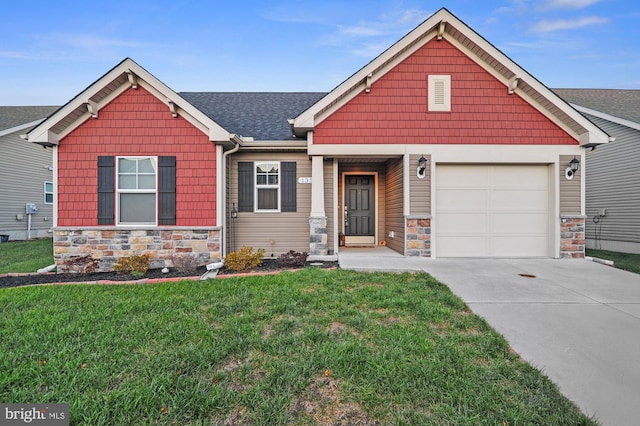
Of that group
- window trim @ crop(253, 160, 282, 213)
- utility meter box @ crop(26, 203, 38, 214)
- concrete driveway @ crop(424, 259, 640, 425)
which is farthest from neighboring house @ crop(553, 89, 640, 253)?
utility meter box @ crop(26, 203, 38, 214)

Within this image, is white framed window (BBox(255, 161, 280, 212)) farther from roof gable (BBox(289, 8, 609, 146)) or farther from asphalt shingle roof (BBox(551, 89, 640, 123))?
asphalt shingle roof (BBox(551, 89, 640, 123))

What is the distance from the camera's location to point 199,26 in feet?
44.8

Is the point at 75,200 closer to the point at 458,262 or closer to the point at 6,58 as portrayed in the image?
the point at 458,262

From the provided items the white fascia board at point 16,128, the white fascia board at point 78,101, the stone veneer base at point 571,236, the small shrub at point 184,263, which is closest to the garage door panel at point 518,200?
the stone veneer base at point 571,236

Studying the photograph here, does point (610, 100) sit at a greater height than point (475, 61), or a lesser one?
greater

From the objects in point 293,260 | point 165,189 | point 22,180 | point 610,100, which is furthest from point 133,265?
point 610,100

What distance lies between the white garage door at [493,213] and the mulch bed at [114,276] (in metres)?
3.21

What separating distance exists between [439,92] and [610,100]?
11.0 m

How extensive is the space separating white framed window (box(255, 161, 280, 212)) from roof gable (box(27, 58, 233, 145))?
1502 millimetres

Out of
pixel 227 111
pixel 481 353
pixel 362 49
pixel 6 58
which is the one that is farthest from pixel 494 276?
pixel 6 58

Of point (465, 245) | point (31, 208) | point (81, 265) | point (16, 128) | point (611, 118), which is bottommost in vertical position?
point (81, 265)

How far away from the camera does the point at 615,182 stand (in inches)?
427

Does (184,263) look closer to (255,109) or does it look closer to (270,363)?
(270,363)

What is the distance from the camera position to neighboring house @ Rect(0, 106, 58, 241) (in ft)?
43.9
